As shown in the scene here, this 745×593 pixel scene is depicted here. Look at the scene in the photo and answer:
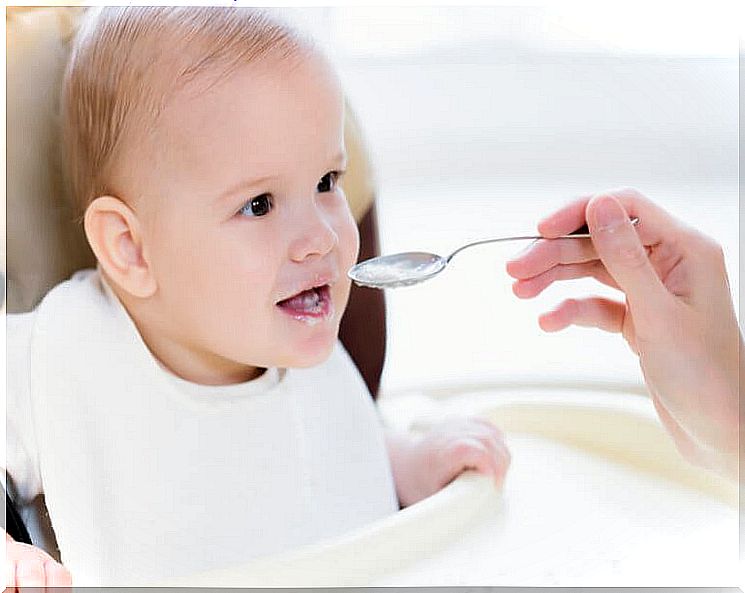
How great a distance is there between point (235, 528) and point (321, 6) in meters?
0.41

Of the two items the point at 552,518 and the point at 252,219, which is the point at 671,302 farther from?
the point at 252,219

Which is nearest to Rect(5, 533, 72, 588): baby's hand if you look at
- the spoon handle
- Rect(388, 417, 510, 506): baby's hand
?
Rect(388, 417, 510, 506): baby's hand

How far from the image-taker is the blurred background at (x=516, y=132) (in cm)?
88

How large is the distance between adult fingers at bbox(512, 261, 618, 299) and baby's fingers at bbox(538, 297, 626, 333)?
0.9 inches

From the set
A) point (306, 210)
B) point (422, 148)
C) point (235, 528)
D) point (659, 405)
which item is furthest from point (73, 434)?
point (659, 405)

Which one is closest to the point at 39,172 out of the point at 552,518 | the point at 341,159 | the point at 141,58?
the point at 141,58

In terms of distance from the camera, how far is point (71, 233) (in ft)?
2.77

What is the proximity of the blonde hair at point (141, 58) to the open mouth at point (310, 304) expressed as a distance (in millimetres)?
159

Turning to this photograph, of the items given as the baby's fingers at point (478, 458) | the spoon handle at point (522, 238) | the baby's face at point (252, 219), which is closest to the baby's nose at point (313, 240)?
the baby's face at point (252, 219)

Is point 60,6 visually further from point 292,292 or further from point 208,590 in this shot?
point 208,590

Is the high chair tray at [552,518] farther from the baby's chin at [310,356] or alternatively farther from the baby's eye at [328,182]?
the baby's eye at [328,182]

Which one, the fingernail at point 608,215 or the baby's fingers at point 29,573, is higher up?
the fingernail at point 608,215

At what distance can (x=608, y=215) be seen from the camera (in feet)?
2.74

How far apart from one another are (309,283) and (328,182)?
0.26 feet
